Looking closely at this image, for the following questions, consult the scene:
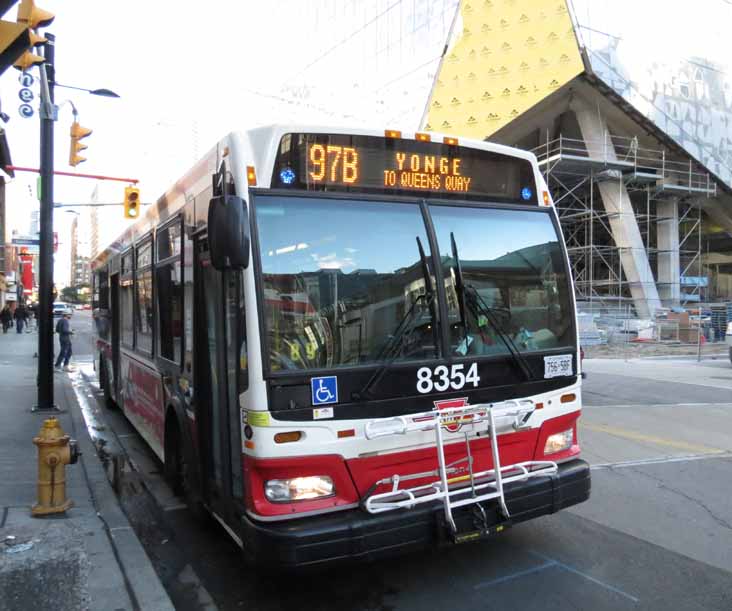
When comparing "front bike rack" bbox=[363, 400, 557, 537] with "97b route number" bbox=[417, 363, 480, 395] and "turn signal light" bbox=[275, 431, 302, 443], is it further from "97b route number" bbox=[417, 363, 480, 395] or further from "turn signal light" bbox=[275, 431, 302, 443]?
"turn signal light" bbox=[275, 431, 302, 443]

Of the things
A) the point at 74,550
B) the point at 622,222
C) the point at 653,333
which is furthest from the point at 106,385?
the point at 622,222

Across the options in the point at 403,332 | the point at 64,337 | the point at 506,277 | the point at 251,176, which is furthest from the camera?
the point at 64,337

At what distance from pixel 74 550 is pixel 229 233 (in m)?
2.67

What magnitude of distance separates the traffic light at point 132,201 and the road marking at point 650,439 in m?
13.2

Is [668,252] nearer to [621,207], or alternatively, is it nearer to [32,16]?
[621,207]

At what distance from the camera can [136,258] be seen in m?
7.16

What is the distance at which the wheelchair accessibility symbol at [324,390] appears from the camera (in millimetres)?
3572

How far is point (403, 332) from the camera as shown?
12.7 feet

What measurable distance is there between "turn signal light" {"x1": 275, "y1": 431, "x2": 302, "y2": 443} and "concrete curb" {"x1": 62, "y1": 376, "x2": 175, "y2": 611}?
4.02ft

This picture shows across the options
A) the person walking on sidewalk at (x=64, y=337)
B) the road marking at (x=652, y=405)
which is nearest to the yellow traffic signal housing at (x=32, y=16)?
the road marking at (x=652, y=405)

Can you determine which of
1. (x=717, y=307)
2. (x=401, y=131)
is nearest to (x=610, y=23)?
(x=717, y=307)

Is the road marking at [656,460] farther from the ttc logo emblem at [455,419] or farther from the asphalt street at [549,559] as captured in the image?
the ttc logo emblem at [455,419]

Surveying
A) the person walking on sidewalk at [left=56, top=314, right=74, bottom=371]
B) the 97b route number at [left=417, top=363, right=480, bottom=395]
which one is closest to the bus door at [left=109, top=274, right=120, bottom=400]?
the 97b route number at [left=417, top=363, right=480, bottom=395]

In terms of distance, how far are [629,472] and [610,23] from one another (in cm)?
3130
